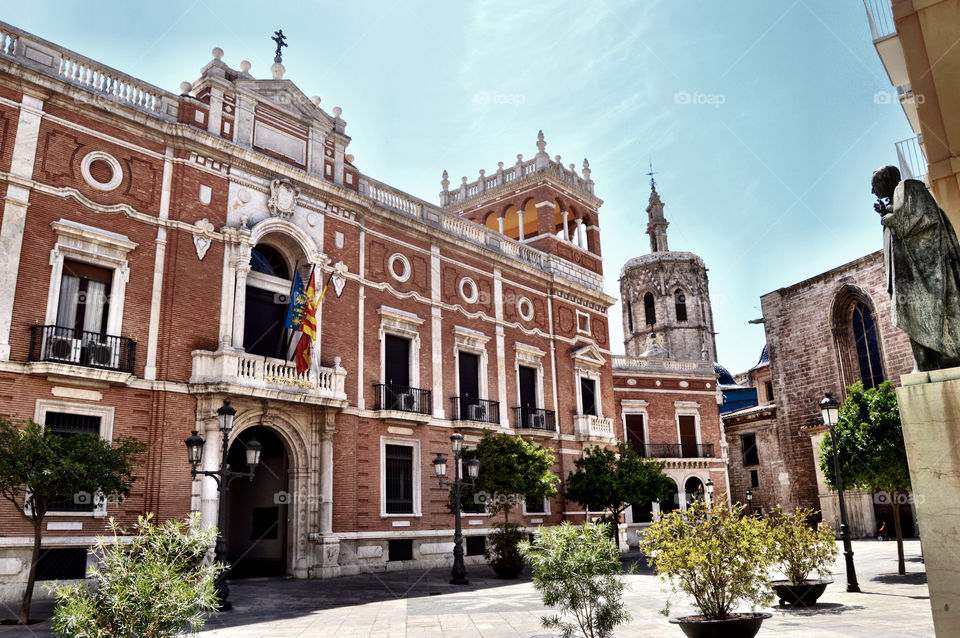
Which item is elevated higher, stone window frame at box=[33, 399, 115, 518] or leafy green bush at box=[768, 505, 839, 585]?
stone window frame at box=[33, 399, 115, 518]

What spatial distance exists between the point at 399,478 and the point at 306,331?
18.7 ft

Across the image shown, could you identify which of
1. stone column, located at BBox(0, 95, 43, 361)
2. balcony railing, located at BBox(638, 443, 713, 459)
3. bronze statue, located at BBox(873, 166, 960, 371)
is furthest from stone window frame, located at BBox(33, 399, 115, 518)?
balcony railing, located at BBox(638, 443, 713, 459)

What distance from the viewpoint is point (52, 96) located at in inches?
629

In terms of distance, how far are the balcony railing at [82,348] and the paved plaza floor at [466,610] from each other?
477 centimetres

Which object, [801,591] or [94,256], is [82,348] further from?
[801,591]

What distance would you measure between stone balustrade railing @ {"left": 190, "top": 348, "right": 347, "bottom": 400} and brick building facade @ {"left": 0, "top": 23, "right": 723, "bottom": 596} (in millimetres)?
54

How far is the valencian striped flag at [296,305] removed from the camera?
59.5ft

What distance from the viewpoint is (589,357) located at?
29.5 m

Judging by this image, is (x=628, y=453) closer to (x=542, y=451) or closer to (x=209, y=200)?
(x=542, y=451)

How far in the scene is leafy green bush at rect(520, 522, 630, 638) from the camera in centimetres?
763

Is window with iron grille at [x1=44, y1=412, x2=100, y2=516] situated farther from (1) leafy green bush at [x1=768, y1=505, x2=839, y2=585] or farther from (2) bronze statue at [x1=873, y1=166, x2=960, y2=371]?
(2) bronze statue at [x1=873, y1=166, x2=960, y2=371]

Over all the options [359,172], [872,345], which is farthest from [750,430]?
[359,172]

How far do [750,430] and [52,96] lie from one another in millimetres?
36997

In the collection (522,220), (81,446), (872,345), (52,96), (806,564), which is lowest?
(806,564)
